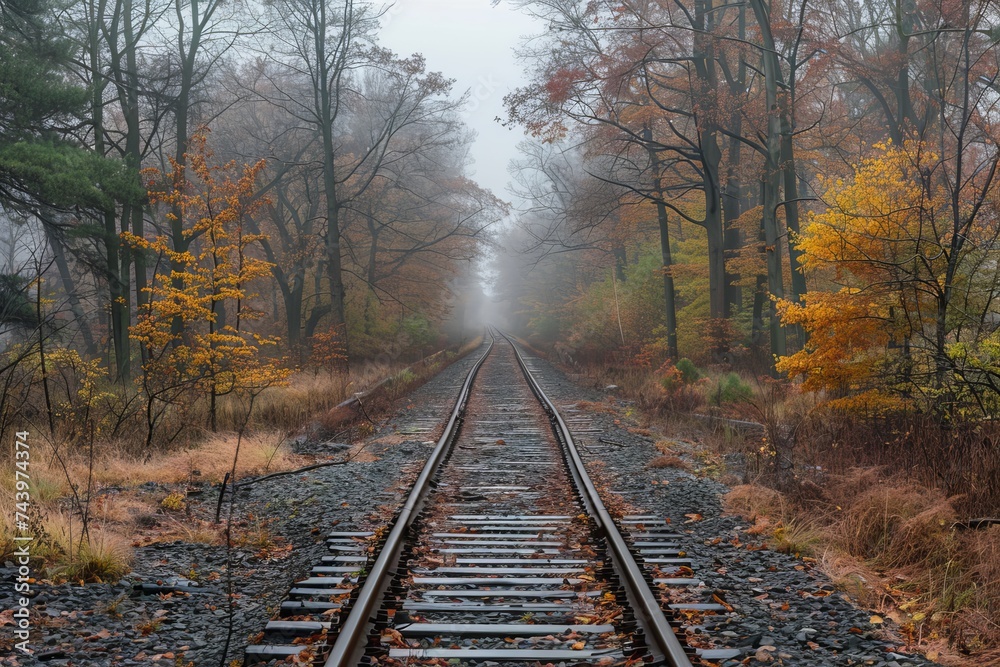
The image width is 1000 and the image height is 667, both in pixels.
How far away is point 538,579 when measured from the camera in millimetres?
5422

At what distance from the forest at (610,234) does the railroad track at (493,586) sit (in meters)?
1.73

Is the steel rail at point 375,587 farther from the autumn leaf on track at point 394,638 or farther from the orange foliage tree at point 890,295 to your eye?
the orange foliage tree at point 890,295

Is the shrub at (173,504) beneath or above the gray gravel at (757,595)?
above

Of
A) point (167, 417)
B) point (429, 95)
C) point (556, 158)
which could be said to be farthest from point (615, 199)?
point (556, 158)

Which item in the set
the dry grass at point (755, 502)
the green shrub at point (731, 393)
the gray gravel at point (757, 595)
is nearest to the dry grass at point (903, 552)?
the dry grass at point (755, 502)

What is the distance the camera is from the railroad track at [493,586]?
4.19m

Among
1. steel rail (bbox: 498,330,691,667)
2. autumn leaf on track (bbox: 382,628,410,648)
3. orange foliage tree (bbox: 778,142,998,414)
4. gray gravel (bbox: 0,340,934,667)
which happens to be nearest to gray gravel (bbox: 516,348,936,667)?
gray gravel (bbox: 0,340,934,667)

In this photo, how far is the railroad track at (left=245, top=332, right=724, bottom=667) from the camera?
4188mm

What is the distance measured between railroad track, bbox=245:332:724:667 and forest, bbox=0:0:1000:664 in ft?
5.67

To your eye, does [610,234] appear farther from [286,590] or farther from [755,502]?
[286,590]

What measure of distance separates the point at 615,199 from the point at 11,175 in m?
14.2

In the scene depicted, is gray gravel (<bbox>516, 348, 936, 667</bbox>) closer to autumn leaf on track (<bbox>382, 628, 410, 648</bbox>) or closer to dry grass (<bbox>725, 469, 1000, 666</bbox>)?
dry grass (<bbox>725, 469, 1000, 666</bbox>)

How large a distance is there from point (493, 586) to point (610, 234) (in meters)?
24.2

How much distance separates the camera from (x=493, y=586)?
5336 mm
